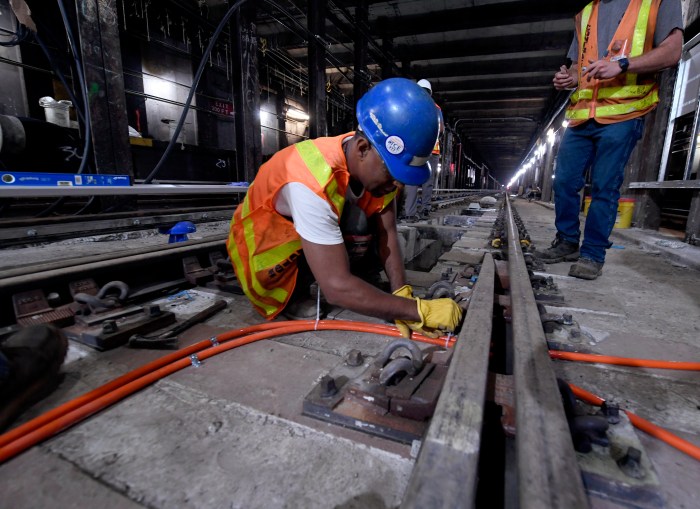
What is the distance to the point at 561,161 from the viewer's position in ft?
10.5

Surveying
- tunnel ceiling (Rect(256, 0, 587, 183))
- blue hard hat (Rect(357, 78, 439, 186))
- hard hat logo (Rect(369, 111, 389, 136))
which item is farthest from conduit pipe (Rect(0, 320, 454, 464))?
tunnel ceiling (Rect(256, 0, 587, 183))

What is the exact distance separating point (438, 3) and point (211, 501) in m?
11.2

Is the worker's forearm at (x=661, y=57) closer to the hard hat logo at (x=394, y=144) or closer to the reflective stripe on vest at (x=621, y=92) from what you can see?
the reflective stripe on vest at (x=621, y=92)

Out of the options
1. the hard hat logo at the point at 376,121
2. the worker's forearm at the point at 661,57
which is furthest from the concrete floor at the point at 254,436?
the worker's forearm at the point at 661,57

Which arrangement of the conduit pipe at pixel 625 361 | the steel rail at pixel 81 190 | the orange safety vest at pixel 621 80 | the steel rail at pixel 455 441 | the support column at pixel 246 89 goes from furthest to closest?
the support column at pixel 246 89
the orange safety vest at pixel 621 80
the steel rail at pixel 81 190
the conduit pipe at pixel 625 361
the steel rail at pixel 455 441

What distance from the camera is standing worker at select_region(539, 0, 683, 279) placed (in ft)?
7.87

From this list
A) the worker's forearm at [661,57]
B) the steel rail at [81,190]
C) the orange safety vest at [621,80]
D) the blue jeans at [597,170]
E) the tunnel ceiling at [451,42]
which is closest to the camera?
the steel rail at [81,190]

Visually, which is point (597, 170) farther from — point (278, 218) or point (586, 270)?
point (278, 218)

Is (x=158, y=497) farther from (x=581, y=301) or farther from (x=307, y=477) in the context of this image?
(x=581, y=301)

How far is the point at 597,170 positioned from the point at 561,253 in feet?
2.78

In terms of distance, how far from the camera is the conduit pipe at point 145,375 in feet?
3.28

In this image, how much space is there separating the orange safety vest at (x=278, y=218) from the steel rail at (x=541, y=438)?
1.01 m

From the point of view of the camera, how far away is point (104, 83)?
3.99 m

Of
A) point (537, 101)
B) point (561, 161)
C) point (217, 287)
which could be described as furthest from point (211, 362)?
point (537, 101)
